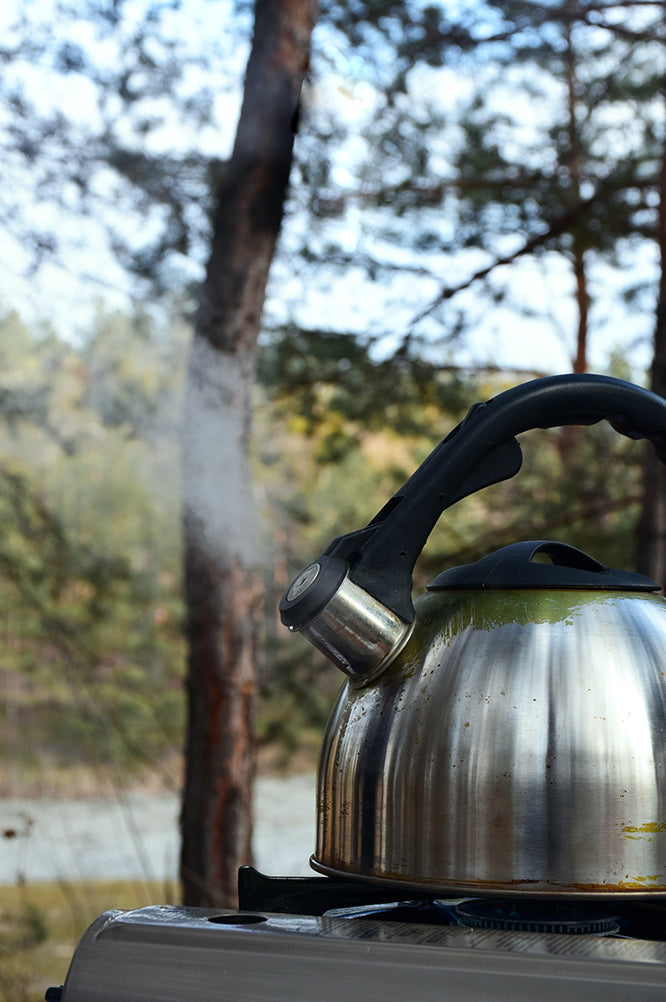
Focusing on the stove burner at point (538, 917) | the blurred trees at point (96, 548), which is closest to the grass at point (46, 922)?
the blurred trees at point (96, 548)

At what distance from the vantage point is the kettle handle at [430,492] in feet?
2.14

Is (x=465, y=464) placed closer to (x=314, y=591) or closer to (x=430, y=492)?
(x=430, y=492)

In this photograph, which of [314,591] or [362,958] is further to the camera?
[314,591]

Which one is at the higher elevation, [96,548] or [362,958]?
[96,548]

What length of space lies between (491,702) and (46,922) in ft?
16.0

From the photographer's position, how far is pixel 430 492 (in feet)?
2.19

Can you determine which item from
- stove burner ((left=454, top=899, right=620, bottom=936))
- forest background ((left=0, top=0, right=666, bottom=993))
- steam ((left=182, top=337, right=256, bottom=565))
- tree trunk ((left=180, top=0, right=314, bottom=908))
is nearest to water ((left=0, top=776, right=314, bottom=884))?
forest background ((left=0, top=0, right=666, bottom=993))

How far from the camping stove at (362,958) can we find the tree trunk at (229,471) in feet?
6.96

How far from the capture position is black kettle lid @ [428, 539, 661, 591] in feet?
2.19

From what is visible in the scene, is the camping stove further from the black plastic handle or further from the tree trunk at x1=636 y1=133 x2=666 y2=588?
the tree trunk at x1=636 y1=133 x2=666 y2=588

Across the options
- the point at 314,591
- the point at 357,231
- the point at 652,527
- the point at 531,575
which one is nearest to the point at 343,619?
the point at 314,591

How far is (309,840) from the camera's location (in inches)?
394

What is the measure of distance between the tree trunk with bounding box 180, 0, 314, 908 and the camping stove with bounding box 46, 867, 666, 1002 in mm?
2121

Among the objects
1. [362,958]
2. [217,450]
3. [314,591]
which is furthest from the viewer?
[217,450]
